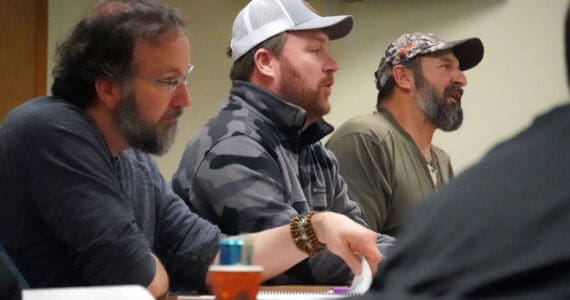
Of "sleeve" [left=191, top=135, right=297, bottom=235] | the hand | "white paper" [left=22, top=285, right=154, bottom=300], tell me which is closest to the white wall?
"sleeve" [left=191, top=135, right=297, bottom=235]

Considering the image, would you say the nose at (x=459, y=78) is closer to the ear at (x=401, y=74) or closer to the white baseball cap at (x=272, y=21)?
the ear at (x=401, y=74)

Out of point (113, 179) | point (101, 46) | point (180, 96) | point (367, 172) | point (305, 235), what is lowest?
point (367, 172)

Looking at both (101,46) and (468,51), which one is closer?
(101,46)

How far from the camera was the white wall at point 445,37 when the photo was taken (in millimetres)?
3854

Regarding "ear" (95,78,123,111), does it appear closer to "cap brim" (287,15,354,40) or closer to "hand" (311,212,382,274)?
"hand" (311,212,382,274)

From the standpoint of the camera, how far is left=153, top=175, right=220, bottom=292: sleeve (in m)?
1.85

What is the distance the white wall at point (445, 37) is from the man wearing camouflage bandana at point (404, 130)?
2.01ft

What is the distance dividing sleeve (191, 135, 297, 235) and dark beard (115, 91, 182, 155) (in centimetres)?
13

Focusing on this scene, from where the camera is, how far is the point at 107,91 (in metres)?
1.78

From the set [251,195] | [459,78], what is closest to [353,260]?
[251,195]

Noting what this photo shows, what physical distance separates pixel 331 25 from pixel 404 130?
2.43ft

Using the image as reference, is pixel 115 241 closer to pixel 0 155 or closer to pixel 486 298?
pixel 0 155

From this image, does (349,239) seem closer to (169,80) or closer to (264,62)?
(169,80)

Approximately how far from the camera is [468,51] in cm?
328
